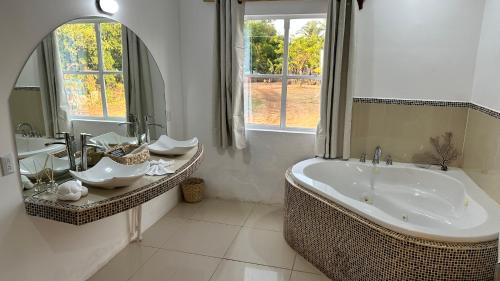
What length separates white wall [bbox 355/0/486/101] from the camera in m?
2.88

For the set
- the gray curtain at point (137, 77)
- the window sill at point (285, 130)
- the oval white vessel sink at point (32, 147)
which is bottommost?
the window sill at point (285, 130)

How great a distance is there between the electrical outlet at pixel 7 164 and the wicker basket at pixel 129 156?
2.32 ft

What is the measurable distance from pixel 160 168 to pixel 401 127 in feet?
7.42

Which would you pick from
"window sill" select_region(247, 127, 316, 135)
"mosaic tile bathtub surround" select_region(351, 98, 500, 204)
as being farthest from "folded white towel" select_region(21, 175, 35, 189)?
"mosaic tile bathtub surround" select_region(351, 98, 500, 204)

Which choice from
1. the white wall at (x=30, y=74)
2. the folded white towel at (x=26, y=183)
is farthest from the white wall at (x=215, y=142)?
the folded white towel at (x=26, y=183)

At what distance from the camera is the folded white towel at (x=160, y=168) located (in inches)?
93.9

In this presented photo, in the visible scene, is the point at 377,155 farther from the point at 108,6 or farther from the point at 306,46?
the point at 108,6

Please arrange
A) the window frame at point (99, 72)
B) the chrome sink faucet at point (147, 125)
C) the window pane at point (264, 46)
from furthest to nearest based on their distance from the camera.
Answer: the window pane at point (264, 46) < the chrome sink faucet at point (147, 125) < the window frame at point (99, 72)

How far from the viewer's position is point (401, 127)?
318 centimetres

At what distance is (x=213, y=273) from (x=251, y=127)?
1622 mm

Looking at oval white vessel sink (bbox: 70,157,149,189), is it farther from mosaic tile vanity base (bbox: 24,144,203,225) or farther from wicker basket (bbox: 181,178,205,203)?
wicker basket (bbox: 181,178,205,203)

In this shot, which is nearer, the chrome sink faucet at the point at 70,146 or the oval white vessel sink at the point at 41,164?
the oval white vessel sink at the point at 41,164

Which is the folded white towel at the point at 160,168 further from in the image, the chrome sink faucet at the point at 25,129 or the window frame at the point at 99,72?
the chrome sink faucet at the point at 25,129

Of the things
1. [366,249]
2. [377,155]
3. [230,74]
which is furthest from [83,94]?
[377,155]
